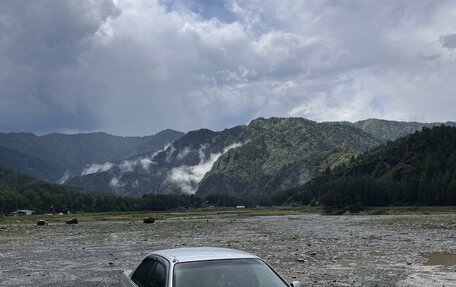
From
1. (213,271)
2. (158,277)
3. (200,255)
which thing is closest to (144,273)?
(158,277)

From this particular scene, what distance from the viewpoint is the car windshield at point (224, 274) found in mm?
8516

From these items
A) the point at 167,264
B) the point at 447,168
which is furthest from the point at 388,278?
the point at 447,168

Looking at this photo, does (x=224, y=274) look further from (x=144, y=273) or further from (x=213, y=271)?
(x=144, y=273)

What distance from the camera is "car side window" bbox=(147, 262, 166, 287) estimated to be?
8991 millimetres

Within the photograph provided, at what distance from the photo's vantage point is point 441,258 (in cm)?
2956

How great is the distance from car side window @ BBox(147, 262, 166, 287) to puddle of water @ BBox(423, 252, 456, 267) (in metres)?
21.7

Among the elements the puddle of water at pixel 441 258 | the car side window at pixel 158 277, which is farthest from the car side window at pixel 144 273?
the puddle of water at pixel 441 258

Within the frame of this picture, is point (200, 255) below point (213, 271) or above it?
above

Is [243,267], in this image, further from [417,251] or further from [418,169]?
[418,169]

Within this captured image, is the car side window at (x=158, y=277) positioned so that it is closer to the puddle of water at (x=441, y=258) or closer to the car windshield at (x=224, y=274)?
the car windshield at (x=224, y=274)

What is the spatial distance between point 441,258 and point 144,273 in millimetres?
24758

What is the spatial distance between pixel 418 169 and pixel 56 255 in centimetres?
18611

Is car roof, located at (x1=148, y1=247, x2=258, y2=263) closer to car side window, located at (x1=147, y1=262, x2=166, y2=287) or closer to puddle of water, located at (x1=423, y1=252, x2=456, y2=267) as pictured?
car side window, located at (x1=147, y1=262, x2=166, y2=287)

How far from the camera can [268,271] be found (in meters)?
9.15
